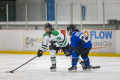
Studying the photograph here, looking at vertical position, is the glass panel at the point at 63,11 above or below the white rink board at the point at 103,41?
above

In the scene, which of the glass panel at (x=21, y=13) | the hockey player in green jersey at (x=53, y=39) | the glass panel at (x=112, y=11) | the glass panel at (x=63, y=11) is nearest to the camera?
the hockey player in green jersey at (x=53, y=39)

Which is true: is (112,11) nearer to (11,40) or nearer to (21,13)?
(21,13)

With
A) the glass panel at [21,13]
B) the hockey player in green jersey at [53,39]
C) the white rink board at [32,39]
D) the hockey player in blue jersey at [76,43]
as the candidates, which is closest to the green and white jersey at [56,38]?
the hockey player in green jersey at [53,39]

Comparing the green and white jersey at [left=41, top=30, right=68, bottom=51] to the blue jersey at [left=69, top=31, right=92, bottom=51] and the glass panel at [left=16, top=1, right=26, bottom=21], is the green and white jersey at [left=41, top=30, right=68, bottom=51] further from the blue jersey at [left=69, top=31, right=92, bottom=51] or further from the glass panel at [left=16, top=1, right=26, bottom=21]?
the glass panel at [left=16, top=1, right=26, bottom=21]

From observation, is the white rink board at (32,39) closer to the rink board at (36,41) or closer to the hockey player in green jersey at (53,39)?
the rink board at (36,41)

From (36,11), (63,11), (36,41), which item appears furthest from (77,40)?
(36,11)

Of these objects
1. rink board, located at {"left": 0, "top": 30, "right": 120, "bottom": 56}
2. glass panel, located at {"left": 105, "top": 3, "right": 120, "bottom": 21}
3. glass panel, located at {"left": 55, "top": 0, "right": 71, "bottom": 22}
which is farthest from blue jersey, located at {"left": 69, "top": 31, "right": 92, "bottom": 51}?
glass panel, located at {"left": 55, "top": 0, "right": 71, "bottom": 22}

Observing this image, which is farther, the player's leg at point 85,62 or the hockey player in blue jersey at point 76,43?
the player's leg at point 85,62

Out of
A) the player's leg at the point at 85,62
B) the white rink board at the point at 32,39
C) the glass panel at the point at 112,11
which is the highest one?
the glass panel at the point at 112,11

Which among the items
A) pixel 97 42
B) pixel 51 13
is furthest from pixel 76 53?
pixel 51 13

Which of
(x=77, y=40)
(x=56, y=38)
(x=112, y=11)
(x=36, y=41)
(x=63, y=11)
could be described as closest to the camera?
(x=77, y=40)

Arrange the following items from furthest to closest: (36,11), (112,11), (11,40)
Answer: (11,40)
(36,11)
(112,11)

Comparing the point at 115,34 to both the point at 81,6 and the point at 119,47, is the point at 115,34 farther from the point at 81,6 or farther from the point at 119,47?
the point at 81,6

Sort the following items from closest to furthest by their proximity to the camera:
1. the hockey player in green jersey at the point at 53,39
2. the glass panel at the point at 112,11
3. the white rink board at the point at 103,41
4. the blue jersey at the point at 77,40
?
the blue jersey at the point at 77,40
the hockey player in green jersey at the point at 53,39
the white rink board at the point at 103,41
the glass panel at the point at 112,11
